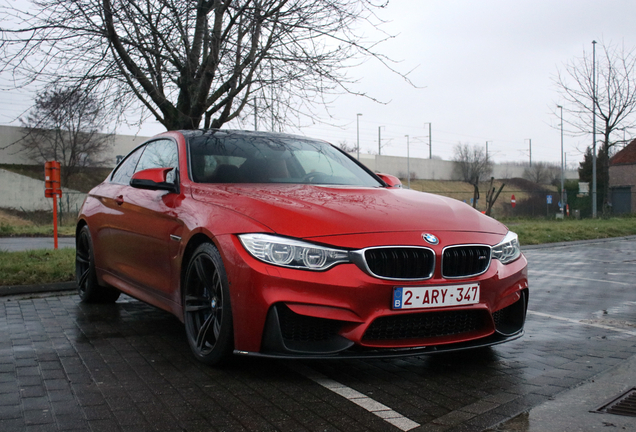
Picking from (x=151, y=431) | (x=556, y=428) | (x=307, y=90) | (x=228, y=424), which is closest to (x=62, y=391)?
(x=151, y=431)

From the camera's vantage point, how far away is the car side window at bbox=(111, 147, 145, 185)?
6.04 m

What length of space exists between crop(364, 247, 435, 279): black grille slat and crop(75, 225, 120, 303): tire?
3551mm

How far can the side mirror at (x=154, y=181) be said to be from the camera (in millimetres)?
4734

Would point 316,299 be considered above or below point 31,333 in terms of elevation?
above

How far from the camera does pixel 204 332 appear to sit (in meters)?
4.08

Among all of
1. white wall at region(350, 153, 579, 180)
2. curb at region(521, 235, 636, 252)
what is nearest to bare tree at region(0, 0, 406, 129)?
curb at region(521, 235, 636, 252)

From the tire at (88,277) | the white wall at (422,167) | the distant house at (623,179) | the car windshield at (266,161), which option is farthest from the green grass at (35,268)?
the white wall at (422,167)

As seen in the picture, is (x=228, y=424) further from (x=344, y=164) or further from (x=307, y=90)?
(x=307, y=90)

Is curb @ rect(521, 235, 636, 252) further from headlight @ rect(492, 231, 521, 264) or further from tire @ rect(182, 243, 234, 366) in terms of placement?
tire @ rect(182, 243, 234, 366)

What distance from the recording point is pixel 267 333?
11.6ft

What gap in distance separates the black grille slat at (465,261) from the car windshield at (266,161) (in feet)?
4.82

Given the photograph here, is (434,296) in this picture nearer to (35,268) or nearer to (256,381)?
(256,381)

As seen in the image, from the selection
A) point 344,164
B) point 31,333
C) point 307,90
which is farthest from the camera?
point 307,90

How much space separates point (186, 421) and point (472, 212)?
236 cm
